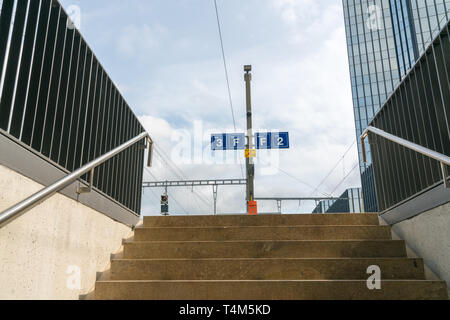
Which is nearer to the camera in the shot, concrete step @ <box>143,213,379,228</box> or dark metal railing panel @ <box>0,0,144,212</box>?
dark metal railing panel @ <box>0,0,144,212</box>

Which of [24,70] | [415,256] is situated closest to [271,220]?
[415,256]

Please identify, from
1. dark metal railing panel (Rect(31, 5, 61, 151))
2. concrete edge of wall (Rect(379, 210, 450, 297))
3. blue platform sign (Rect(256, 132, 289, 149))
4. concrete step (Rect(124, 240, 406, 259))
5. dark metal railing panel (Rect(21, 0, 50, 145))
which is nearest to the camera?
dark metal railing panel (Rect(21, 0, 50, 145))

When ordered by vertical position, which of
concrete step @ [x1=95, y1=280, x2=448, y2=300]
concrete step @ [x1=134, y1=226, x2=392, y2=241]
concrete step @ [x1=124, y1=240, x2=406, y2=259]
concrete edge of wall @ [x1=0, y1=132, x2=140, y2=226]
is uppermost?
concrete edge of wall @ [x1=0, y1=132, x2=140, y2=226]

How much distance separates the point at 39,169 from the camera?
87.4 inches

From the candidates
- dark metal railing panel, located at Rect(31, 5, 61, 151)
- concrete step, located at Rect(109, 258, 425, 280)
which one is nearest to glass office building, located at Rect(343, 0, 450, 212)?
concrete step, located at Rect(109, 258, 425, 280)

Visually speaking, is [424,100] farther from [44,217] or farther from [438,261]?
[44,217]

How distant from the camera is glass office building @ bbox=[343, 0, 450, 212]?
4291 cm

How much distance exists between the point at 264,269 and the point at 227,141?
23.7 ft

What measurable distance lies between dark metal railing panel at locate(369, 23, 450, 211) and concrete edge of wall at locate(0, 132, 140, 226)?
2.88m

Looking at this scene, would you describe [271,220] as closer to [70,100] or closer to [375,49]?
[70,100]

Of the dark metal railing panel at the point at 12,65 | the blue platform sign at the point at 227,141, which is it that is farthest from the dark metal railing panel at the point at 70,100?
the blue platform sign at the point at 227,141

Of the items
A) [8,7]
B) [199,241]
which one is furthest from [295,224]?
[8,7]

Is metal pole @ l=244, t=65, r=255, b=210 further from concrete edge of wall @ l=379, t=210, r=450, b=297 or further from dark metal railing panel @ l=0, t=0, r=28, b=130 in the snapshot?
dark metal railing panel @ l=0, t=0, r=28, b=130

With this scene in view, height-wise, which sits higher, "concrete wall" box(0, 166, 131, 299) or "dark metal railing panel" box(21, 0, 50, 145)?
"dark metal railing panel" box(21, 0, 50, 145)
